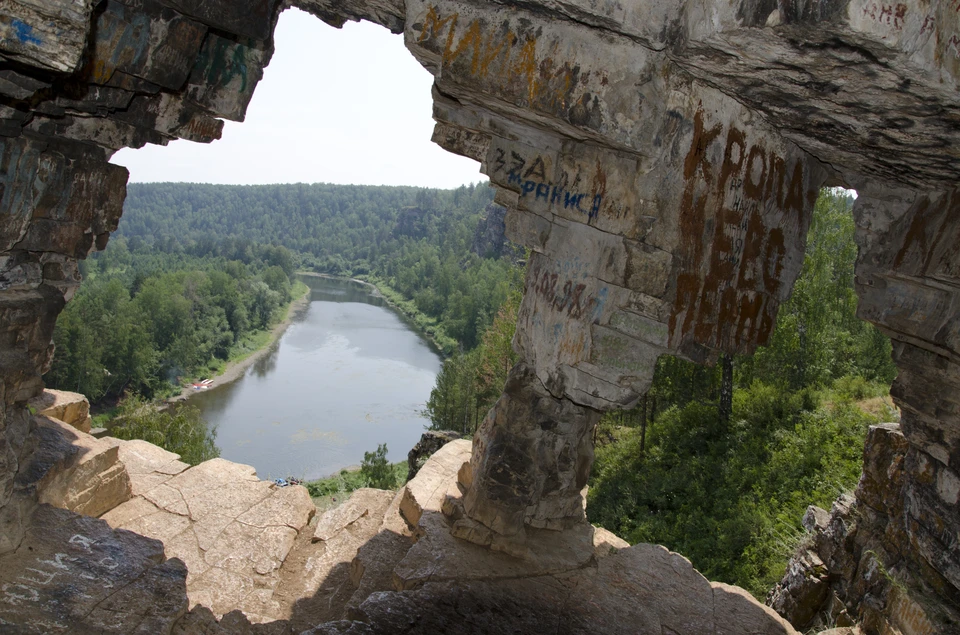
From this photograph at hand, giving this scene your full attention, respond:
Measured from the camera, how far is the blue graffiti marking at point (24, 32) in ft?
11.9

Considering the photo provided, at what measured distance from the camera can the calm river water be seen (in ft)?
84.3

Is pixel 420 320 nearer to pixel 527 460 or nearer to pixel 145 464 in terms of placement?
pixel 145 464

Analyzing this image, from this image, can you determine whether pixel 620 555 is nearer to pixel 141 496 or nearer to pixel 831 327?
pixel 141 496

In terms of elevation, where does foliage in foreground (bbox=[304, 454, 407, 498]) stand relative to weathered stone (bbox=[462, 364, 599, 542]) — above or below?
below

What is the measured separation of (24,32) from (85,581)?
432 centimetres

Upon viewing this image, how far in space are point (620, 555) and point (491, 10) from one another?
18.3 ft

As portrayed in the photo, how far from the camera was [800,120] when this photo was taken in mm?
4656

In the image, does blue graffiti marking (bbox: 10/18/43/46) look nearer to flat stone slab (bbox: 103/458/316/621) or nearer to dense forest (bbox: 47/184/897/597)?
flat stone slab (bbox: 103/458/316/621)

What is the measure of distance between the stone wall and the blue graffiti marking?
16mm

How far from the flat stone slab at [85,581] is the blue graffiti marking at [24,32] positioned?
409 cm

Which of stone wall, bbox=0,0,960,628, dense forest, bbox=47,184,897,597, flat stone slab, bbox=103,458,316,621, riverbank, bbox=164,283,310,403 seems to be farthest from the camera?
riverbank, bbox=164,283,310,403

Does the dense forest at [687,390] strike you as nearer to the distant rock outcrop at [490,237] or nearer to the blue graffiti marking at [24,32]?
the blue graffiti marking at [24,32]

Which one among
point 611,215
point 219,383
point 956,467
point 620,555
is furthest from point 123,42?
point 219,383

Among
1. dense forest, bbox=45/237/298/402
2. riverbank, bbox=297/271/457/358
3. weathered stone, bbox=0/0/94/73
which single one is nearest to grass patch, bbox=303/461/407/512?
weathered stone, bbox=0/0/94/73
